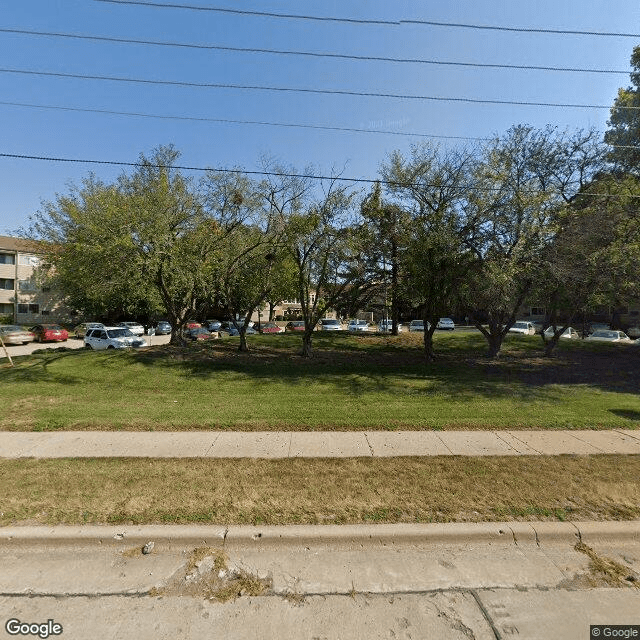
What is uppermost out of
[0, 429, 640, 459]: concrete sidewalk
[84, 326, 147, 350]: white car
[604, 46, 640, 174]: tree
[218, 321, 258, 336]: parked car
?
[604, 46, 640, 174]: tree

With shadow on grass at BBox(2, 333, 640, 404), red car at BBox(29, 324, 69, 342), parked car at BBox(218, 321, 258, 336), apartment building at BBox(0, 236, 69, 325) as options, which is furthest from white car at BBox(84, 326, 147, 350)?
apartment building at BBox(0, 236, 69, 325)

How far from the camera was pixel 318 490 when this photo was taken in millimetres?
4164

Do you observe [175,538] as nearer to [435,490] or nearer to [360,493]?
[360,493]

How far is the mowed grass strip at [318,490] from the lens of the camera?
3.67 m

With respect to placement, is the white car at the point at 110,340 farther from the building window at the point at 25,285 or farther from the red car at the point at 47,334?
the building window at the point at 25,285

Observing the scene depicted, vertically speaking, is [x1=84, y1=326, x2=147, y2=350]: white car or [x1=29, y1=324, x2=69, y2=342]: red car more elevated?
[x1=84, y1=326, x2=147, y2=350]: white car

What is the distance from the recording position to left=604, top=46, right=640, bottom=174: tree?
15766 mm

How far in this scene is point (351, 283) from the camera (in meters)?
15.0

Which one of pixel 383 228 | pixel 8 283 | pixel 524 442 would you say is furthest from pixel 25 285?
pixel 524 442

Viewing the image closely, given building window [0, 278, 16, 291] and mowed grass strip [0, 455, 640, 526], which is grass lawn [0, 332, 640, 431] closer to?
mowed grass strip [0, 455, 640, 526]

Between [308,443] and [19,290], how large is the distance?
50427 millimetres

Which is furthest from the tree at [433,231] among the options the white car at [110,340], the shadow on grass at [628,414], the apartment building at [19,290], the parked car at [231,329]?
the apartment building at [19,290]

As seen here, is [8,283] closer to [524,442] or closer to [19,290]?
[19,290]

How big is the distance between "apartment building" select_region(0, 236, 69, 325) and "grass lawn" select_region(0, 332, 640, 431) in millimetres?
37006
